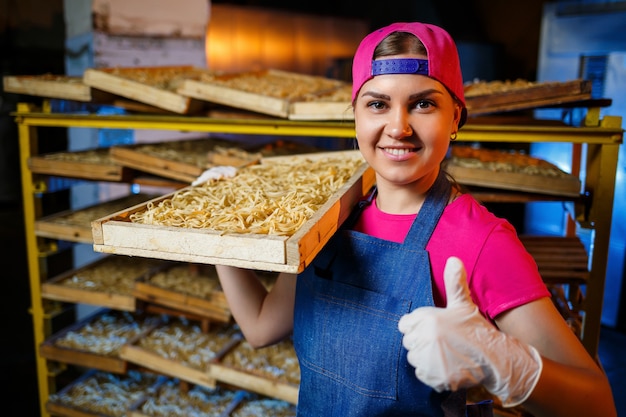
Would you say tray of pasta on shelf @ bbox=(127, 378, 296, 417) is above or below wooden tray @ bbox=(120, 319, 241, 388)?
below

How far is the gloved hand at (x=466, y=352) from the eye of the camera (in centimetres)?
132

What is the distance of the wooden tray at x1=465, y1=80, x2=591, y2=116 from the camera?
286 cm

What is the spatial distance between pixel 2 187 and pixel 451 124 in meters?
5.13

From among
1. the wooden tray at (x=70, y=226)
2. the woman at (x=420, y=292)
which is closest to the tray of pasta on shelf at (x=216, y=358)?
the wooden tray at (x=70, y=226)

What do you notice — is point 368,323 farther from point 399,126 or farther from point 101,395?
point 101,395

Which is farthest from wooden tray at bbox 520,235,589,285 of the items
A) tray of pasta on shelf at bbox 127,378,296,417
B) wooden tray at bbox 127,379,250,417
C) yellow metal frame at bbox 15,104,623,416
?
wooden tray at bbox 127,379,250,417

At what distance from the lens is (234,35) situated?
682 centimetres

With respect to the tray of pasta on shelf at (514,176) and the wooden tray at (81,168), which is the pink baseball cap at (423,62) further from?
the wooden tray at (81,168)

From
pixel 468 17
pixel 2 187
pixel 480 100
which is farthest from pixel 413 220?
pixel 468 17

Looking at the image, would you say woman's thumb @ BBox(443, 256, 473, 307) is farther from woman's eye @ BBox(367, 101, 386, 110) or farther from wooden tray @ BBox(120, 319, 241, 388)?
wooden tray @ BBox(120, 319, 241, 388)

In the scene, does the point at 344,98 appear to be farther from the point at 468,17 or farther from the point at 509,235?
the point at 468,17

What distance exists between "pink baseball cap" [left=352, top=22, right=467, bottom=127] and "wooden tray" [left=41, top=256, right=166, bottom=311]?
2.79 m

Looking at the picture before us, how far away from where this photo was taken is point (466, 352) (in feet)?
4.36

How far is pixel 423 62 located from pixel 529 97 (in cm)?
164
